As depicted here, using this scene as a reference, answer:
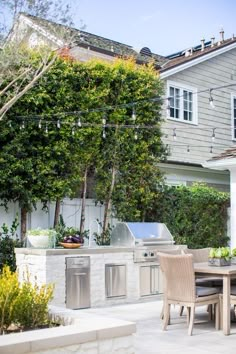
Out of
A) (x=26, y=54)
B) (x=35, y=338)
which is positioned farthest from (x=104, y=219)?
(x=35, y=338)

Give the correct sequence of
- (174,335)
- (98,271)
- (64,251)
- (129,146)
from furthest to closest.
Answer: (129,146)
(98,271)
(64,251)
(174,335)

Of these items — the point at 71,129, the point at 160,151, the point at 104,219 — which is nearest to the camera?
the point at 71,129

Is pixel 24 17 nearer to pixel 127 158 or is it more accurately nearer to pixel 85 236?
pixel 127 158

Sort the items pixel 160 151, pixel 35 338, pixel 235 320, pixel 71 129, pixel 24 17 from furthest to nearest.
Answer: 1. pixel 160 151
2. pixel 71 129
3. pixel 24 17
4. pixel 235 320
5. pixel 35 338

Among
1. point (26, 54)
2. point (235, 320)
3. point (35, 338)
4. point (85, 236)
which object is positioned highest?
point (26, 54)

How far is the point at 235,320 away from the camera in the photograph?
7309mm

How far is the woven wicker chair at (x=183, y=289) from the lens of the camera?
6.42 m

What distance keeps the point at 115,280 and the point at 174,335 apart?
105 inches

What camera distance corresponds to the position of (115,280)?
8.95 metres

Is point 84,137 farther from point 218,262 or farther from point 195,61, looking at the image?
point 195,61

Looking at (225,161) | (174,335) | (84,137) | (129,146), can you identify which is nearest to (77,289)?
(174,335)

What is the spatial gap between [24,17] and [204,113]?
725 centimetres

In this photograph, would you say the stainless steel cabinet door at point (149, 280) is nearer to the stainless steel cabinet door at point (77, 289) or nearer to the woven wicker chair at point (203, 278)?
the stainless steel cabinet door at point (77, 289)

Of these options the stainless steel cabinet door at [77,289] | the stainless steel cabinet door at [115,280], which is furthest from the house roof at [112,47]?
the stainless steel cabinet door at [77,289]
